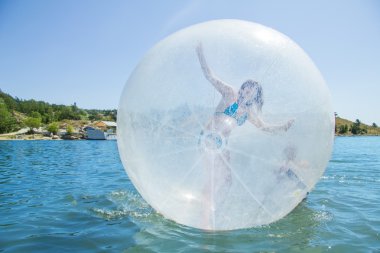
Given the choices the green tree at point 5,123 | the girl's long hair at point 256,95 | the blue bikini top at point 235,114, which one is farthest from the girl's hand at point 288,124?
the green tree at point 5,123

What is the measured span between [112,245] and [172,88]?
2512 millimetres

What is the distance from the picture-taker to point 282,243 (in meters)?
4.94

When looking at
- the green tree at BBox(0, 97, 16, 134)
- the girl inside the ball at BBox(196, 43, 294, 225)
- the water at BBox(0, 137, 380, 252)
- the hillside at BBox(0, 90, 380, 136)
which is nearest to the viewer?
the girl inside the ball at BBox(196, 43, 294, 225)

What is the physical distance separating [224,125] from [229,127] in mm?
76

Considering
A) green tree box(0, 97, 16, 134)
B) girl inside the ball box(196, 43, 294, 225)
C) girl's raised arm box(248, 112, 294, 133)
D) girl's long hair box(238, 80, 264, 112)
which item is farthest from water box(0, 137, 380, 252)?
green tree box(0, 97, 16, 134)

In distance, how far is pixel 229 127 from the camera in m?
4.59

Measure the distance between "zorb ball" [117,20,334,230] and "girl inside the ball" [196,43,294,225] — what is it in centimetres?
1

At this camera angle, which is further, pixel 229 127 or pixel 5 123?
pixel 5 123

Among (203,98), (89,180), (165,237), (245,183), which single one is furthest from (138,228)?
(89,180)

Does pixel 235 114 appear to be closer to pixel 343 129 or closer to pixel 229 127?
pixel 229 127

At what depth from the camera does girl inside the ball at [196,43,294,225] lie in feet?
14.9

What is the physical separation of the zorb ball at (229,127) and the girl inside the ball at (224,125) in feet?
0.05

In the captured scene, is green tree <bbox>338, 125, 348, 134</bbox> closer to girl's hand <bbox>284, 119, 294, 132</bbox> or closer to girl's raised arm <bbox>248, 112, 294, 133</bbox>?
girl's hand <bbox>284, 119, 294, 132</bbox>

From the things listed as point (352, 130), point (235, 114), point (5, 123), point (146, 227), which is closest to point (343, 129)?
point (352, 130)
